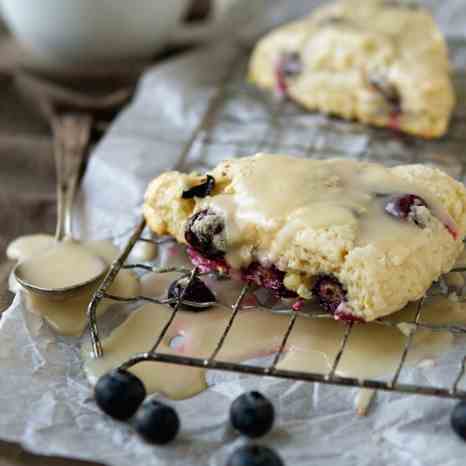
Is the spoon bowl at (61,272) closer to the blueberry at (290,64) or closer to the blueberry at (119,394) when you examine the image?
the blueberry at (119,394)

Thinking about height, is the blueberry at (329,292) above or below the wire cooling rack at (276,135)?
above

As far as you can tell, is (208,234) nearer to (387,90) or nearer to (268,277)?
(268,277)

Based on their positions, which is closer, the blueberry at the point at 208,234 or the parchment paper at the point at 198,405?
the parchment paper at the point at 198,405

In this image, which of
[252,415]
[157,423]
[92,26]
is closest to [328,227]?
[252,415]

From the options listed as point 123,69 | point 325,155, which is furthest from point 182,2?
point 325,155

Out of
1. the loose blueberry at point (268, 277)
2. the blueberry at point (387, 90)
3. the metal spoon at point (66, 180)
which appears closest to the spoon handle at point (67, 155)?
the metal spoon at point (66, 180)

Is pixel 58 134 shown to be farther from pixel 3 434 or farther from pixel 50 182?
pixel 3 434
